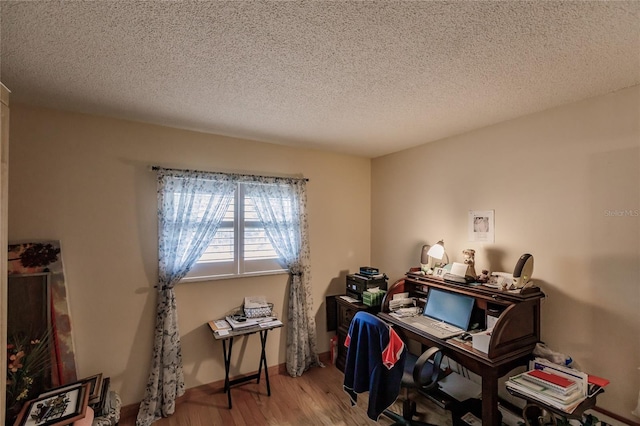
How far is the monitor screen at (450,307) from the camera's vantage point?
7.77 ft

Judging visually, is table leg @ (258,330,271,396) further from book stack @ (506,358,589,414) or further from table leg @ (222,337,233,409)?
book stack @ (506,358,589,414)

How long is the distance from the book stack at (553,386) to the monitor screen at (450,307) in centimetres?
52

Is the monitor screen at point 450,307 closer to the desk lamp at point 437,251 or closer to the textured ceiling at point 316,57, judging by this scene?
the desk lamp at point 437,251

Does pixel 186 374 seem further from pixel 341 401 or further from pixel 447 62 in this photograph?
pixel 447 62

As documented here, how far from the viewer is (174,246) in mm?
2621

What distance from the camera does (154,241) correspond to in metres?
2.59

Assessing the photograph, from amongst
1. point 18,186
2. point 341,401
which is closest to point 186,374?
point 341,401

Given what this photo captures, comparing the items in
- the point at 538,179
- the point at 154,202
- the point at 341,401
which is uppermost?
the point at 538,179

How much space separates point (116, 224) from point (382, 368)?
7.95 feet

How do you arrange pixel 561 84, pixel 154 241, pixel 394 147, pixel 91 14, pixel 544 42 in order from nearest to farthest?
pixel 91 14 → pixel 544 42 → pixel 561 84 → pixel 154 241 → pixel 394 147

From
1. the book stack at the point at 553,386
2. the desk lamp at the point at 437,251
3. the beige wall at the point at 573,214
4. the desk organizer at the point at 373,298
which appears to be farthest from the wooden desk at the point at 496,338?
the desk organizer at the point at 373,298

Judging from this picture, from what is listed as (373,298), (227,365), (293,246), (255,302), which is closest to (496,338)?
(373,298)

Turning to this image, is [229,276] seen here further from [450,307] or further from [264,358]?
[450,307]

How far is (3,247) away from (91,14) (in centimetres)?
118
